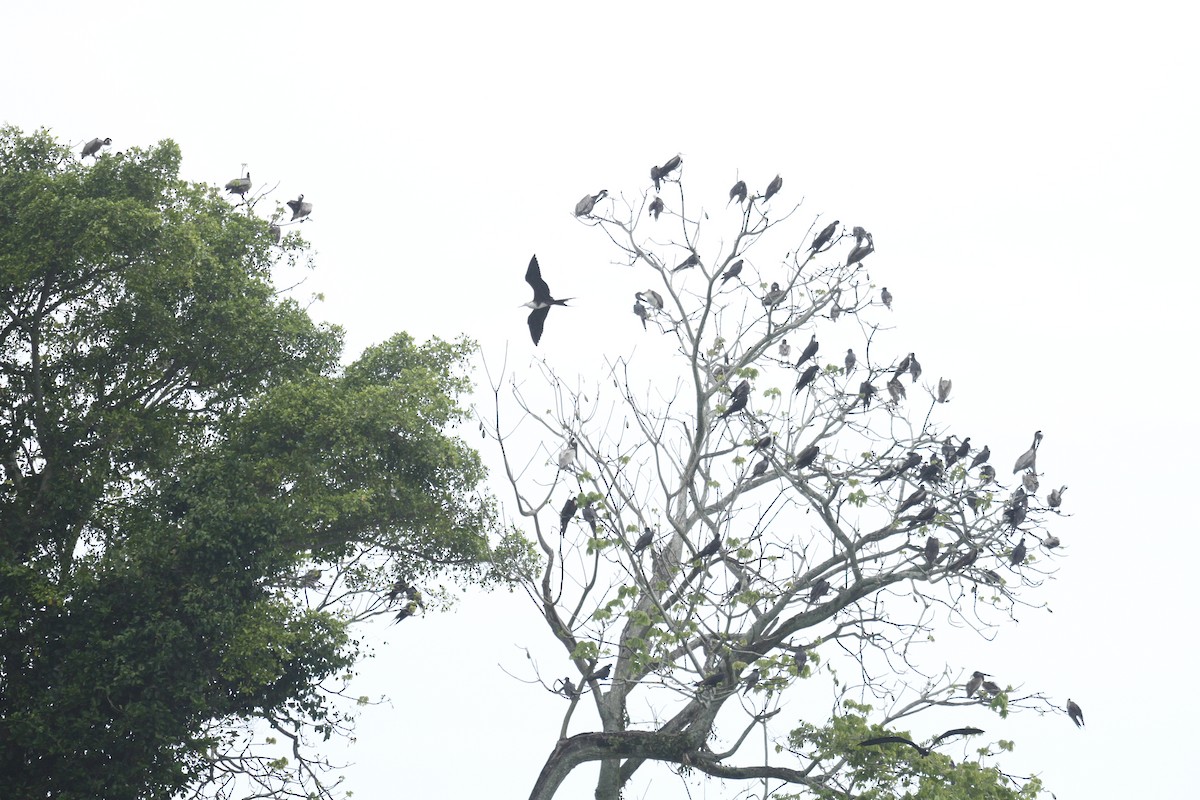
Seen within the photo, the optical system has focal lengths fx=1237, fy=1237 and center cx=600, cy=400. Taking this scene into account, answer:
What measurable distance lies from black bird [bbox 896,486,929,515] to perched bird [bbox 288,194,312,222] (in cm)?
966

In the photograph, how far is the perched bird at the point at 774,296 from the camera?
1520cm

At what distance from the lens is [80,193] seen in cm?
1630

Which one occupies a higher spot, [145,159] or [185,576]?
[145,159]

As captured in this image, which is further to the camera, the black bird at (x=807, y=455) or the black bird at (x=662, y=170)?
the black bird at (x=662, y=170)

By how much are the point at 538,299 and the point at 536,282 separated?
16cm

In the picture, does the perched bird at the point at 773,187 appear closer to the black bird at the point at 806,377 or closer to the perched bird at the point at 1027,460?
the black bird at the point at 806,377

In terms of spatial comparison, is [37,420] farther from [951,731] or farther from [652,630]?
[951,731]

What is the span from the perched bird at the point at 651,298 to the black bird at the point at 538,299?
320cm

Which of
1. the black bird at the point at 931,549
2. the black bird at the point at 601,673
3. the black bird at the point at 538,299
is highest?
the black bird at the point at 538,299

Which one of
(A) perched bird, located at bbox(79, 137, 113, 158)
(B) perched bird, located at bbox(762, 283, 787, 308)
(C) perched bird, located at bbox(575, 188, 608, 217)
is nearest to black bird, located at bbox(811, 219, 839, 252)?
(B) perched bird, located at bbox(762, 283, 787, 308)

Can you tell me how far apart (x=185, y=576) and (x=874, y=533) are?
8.00 metres

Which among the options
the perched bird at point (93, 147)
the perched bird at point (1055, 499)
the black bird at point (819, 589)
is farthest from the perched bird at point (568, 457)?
the perched bird at point (93, 147)

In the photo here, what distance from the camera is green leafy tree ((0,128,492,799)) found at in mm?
14023

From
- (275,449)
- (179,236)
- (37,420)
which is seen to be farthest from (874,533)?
(37,420)
